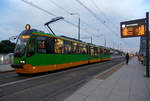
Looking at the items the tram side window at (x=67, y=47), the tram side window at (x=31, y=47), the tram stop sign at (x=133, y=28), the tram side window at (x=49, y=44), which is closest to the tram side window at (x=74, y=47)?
the tram side window at (x=67, y=47)

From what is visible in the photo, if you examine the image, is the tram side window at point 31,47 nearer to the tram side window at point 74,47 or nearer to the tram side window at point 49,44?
the tram side window at point 49,44

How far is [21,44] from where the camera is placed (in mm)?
8367

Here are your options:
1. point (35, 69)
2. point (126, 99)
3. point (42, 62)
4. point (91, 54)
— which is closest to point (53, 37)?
point (42, 62)

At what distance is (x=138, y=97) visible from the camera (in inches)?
170

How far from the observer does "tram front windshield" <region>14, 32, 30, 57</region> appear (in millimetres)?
8155

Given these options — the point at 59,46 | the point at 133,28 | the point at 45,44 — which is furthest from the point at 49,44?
the point at 133,28

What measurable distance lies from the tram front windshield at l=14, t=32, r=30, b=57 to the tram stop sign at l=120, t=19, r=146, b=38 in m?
7.60

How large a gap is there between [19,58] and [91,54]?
39.2 ft

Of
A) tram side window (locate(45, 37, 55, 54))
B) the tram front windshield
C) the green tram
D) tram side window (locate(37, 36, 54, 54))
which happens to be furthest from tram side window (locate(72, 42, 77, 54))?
the tram front windshield

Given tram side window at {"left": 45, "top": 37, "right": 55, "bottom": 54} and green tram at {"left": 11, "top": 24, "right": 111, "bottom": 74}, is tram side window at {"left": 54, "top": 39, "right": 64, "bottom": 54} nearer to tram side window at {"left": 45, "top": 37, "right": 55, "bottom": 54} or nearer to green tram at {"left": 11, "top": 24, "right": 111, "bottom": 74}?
green tram at {"left": 11, "top": 24, "right": 111, "bottom": 74}

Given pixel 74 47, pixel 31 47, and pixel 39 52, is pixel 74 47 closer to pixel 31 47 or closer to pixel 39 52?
pixel 39 52

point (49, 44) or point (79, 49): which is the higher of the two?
point (49, 44)

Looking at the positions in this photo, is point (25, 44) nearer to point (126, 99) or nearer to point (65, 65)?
point (65, 65)

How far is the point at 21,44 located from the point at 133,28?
334 inches
